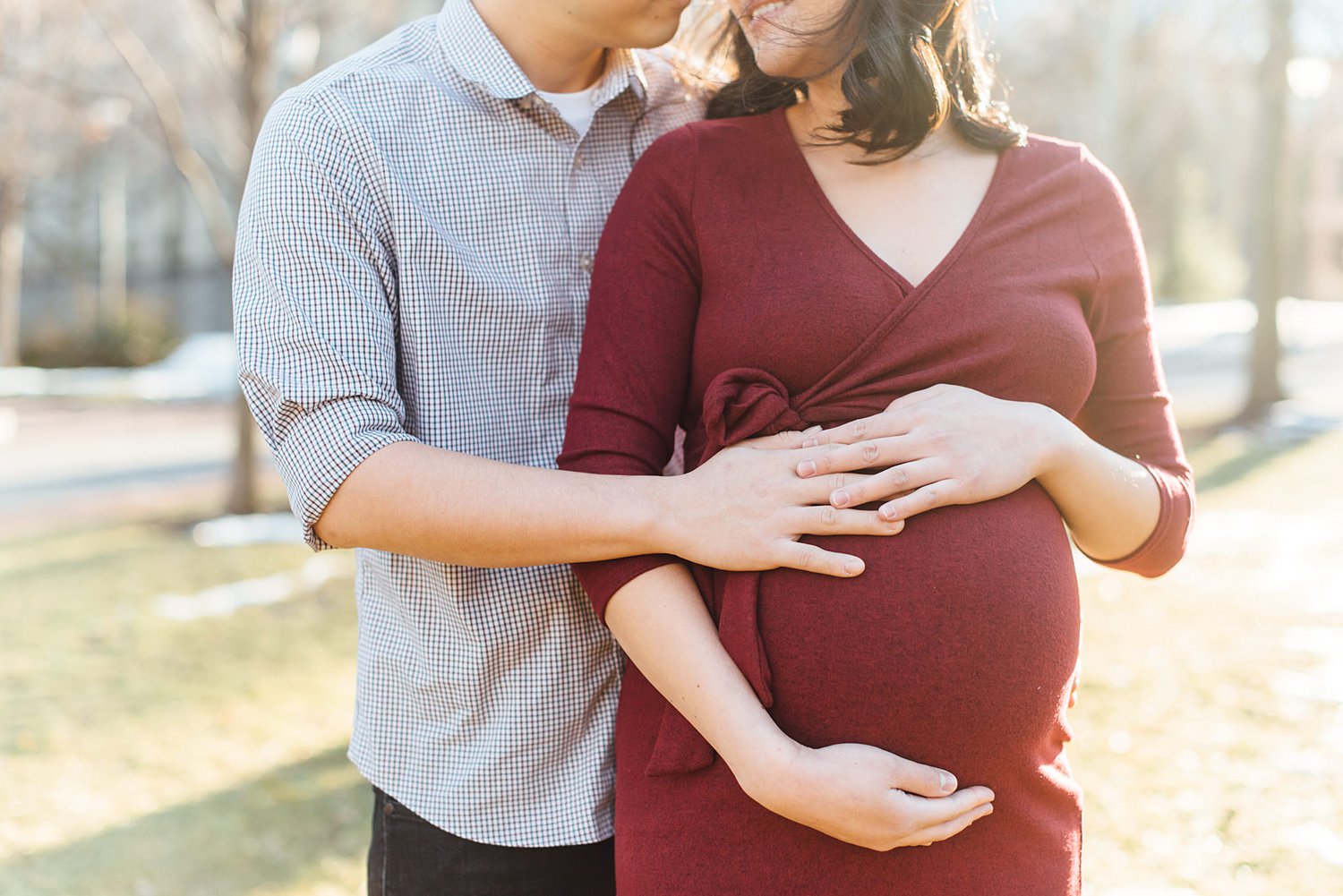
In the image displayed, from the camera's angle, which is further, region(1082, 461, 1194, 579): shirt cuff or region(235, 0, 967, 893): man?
region(1082, 461, 1194, 579): shirt cuff

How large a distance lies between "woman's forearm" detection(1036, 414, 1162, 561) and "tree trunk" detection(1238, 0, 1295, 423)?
1093 cm

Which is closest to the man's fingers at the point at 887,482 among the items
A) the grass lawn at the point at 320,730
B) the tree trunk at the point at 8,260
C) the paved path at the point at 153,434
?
the grass lawn at the point at 320,730

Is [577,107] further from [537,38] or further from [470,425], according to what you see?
[470,425]

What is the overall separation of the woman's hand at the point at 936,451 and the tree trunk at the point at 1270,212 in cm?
1118

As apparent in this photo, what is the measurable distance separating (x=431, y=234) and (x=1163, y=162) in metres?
35.9

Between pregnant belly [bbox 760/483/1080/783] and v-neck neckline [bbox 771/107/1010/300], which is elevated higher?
v-neck neckline [bbox 771/107/1010/300]

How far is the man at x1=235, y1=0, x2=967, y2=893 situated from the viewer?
1.54 metres

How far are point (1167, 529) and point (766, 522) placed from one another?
640mm

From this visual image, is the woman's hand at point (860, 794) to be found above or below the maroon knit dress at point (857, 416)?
below

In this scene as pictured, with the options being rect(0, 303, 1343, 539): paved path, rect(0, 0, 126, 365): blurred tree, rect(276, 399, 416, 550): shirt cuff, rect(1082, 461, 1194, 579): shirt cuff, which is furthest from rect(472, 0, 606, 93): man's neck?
rect(0, 0, 126, 365): blurred tree

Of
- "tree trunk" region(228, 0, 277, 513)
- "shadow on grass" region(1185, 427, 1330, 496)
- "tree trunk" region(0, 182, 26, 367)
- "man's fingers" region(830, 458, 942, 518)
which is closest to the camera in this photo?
"man's fingers" region(830, 458, 942, 518)

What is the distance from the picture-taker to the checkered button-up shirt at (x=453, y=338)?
161 centimetres

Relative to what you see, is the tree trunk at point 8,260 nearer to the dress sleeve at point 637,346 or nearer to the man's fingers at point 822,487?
the dress sleeve at point 637,346

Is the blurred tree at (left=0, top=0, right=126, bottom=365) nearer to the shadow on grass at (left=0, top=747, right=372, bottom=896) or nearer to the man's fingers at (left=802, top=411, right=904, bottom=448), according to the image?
the shadow on grass at (left=0, top=747, right=372, bottom=896)
